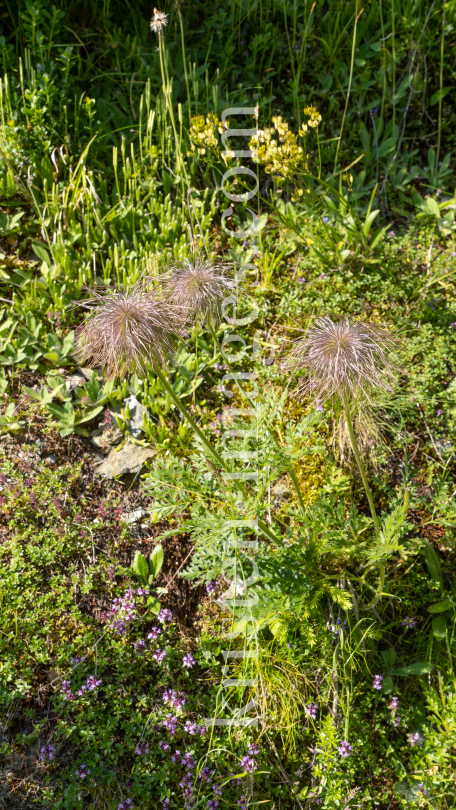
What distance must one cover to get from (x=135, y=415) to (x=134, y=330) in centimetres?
157

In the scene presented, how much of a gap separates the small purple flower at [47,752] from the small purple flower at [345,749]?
1.32m

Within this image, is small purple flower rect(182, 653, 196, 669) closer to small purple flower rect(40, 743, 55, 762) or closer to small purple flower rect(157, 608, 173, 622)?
small purple flower rect(157, 608, 173, 622)

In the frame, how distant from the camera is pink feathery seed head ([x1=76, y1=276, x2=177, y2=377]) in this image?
2260 millimetres

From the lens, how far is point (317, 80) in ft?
16.3

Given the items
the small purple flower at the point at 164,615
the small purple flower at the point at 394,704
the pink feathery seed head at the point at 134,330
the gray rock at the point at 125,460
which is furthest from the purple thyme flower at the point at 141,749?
the pink feathery seed head at the point at 134,330

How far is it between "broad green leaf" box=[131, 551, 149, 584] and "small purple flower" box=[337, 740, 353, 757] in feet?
4.16

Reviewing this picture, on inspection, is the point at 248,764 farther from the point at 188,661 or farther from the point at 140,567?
the point at 140,567

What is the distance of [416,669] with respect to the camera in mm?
3062

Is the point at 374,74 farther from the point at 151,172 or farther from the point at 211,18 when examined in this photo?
the point at 151,172

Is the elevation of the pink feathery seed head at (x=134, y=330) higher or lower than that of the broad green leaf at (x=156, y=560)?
higher

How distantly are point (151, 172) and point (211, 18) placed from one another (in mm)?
1666

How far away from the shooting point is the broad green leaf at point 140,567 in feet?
10.8

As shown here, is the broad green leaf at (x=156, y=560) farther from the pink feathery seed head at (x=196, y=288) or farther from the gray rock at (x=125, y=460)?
the pink feathery seed head at (x=196, y=288)

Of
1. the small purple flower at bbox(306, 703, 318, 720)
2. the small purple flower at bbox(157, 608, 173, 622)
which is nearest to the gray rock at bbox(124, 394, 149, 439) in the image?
the small purple flower at bbox(157, 608, 173, 622)
